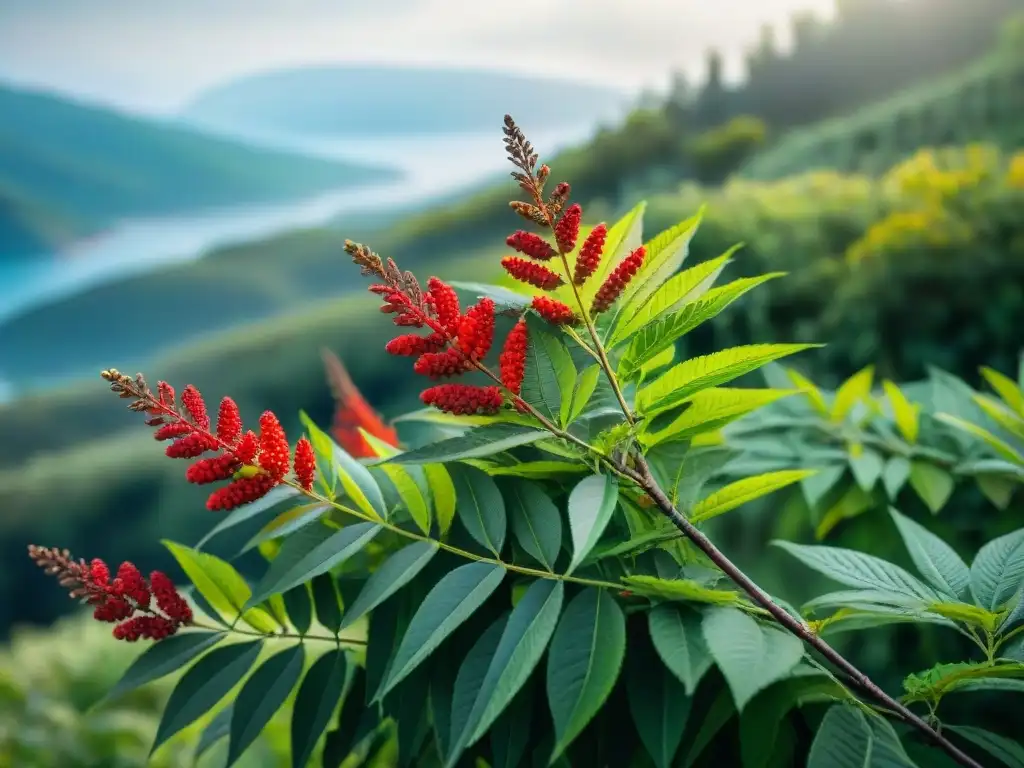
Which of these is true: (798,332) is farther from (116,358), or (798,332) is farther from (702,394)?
(116,358)

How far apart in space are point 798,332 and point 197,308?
2212mm

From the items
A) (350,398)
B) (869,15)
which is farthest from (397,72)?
(350,398)

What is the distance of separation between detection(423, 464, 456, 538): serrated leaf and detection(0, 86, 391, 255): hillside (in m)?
2.98

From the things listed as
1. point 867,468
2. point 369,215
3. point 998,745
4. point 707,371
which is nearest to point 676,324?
point 707,371

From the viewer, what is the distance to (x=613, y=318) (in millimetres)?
379

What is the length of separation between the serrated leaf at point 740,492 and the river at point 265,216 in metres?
2.74

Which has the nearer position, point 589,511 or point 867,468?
point 589,511

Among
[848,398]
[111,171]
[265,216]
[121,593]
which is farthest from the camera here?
[265,216]

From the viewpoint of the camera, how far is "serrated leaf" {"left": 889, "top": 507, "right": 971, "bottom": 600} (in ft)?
1.36

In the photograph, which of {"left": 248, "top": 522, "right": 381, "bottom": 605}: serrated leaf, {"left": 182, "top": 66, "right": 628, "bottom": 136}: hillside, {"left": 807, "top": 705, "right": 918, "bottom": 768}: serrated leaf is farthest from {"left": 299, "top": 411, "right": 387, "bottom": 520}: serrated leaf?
{"left": 182, "top": 66, "right": 628, "bottom": 136}: hillside

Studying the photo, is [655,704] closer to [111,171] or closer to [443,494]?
[443,494]

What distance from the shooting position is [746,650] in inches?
12.0

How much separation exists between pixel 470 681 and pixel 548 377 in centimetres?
14

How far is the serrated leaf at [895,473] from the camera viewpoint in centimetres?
62
